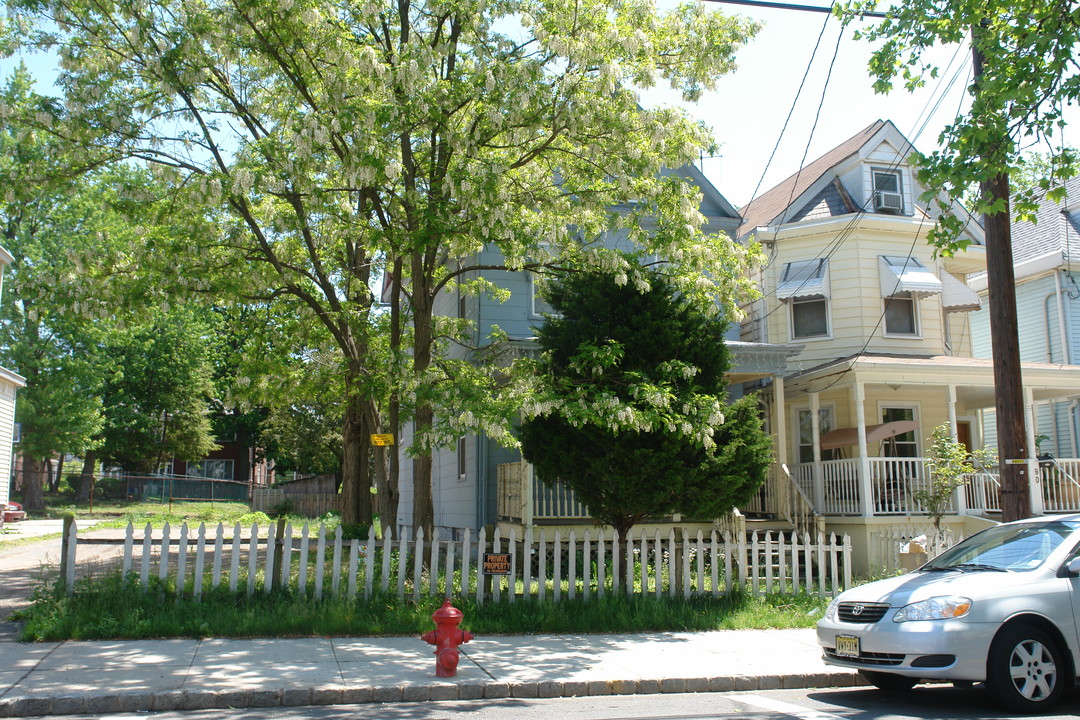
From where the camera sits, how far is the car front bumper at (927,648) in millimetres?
7230

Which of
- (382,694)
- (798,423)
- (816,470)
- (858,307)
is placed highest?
(858,307)

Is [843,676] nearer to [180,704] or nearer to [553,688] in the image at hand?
[553,688]

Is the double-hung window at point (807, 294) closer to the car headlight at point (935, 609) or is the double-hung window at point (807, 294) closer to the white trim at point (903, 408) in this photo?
the white trim at point (903, 408)

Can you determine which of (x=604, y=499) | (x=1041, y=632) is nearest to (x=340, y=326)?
(x=604, y=499)

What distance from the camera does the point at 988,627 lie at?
23.9ft

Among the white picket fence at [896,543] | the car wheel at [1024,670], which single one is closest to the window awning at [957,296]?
the white picket fence at [896,543]

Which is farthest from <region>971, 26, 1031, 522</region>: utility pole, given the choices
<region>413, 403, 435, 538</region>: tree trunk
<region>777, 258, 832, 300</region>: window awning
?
<region>777, 258, 832, 300</region>: window awning

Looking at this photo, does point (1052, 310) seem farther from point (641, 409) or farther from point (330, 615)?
point (330, 615)

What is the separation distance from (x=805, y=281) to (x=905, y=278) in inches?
81.7

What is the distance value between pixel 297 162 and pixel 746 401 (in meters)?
7.06

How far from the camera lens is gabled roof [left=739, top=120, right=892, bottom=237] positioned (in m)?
21.8

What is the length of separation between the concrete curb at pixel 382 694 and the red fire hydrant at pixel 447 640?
0.81ft

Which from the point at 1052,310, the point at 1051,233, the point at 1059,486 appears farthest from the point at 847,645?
the point at 1051,233

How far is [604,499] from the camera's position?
12516mm
